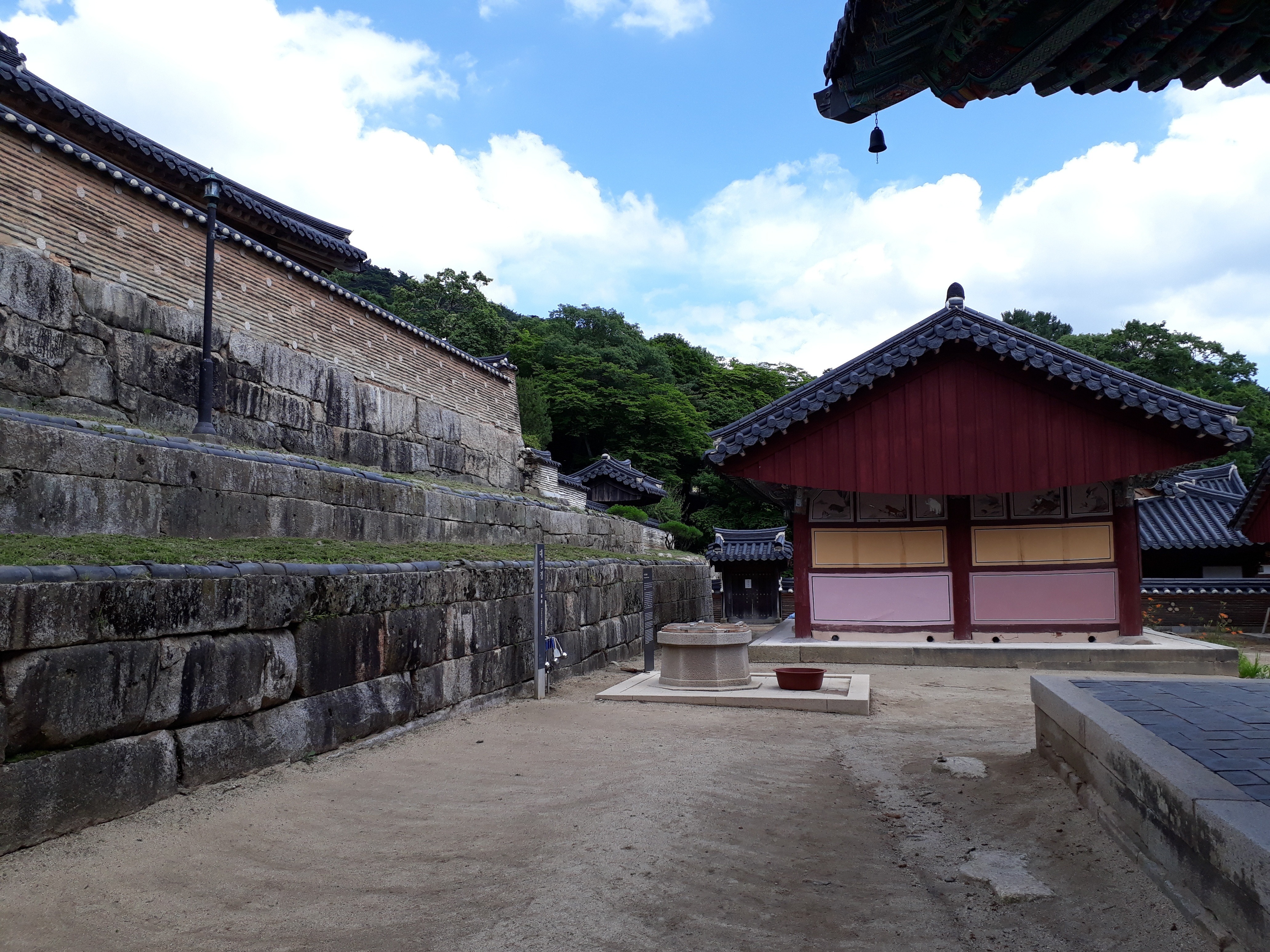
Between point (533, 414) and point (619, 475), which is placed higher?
point (533, 414)

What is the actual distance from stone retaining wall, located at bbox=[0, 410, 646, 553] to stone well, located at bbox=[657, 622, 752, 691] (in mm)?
3355

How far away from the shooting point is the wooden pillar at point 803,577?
555 inches

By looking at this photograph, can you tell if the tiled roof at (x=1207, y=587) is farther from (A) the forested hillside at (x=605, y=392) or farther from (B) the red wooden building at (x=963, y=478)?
(A) the forested hillside at (x=605, y=392)

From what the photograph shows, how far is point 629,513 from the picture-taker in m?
24.9

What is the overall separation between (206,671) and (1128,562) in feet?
43.2

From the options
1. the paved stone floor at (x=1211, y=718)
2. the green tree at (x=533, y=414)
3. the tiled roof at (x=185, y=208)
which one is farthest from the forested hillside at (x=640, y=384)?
the paved stone floor at (x=1211, y=718)

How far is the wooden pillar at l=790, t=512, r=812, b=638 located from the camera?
1409cm

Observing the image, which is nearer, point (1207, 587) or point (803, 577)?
point (803, 577)

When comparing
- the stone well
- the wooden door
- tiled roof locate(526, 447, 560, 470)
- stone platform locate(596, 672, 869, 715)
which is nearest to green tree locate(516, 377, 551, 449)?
tiled roof locate(526, 447, 560, 470)

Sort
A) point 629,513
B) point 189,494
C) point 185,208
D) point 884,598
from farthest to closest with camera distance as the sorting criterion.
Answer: point 629,513, point 884,598, point 185,208, point 189,494

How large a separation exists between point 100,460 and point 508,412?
12979 millimetres

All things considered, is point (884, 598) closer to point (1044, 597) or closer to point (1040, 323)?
point (1044, 597)

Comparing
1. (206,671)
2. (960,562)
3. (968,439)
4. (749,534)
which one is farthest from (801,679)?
(749,534)

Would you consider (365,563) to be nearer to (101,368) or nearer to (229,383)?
(101,368)
